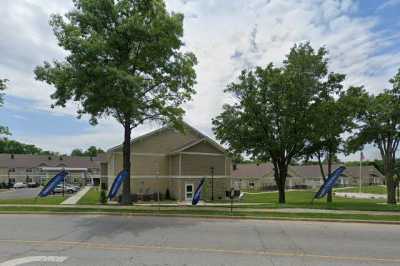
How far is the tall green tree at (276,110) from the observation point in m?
28.1

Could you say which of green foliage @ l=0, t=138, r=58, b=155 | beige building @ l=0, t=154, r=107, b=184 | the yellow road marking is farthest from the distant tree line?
green foliage @ l=0, t=138, r=58, b=155

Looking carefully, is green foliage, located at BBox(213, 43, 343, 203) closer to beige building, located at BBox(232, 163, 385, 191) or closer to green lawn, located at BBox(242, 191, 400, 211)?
green lawn, located at BBox(242, 191, 400, 211)

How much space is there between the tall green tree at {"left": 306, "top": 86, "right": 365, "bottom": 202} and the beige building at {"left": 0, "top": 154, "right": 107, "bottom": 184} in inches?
2625

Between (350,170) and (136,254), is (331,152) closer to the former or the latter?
(136,254)

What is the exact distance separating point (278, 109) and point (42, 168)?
82802 millimetres

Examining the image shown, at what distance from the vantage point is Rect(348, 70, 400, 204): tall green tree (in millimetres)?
29609

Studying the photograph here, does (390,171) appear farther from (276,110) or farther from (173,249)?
(173,249)

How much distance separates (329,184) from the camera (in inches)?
837

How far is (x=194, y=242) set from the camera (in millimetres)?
10227

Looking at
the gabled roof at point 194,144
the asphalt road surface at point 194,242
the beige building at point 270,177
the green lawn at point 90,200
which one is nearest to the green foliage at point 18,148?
the beige building at point 270,177

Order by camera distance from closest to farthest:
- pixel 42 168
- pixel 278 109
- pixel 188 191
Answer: pixel 278 109 < pixel 188 191 < pixel 42 168

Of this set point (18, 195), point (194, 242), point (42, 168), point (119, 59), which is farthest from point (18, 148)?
point (194, 242)

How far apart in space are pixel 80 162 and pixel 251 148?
84.2 metres

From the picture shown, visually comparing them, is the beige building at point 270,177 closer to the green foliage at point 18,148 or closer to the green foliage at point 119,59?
the green foliage at point 119,59
